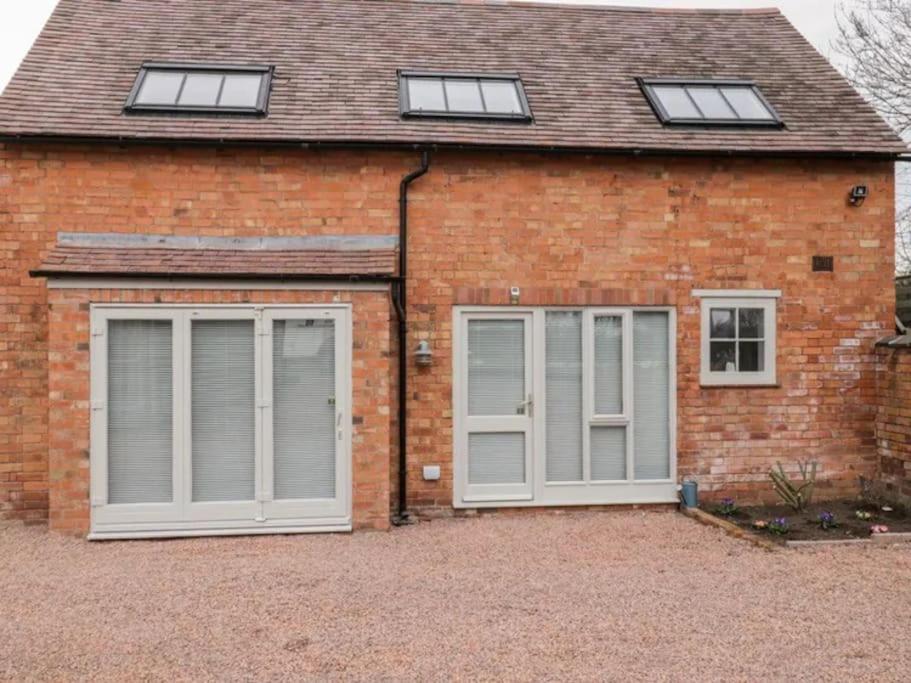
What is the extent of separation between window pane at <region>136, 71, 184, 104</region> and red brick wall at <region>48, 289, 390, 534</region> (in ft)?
8.00

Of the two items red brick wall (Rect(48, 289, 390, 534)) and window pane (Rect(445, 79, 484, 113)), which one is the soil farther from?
window pane (Rect(445, 79, 484, 113))

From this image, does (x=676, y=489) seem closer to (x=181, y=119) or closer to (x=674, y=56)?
(x=674, y=56)

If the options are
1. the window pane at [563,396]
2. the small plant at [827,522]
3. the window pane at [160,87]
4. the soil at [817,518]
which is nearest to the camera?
the soil at [817,518]

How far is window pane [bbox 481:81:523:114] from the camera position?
8.02 m

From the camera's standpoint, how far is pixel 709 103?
8.48 meters

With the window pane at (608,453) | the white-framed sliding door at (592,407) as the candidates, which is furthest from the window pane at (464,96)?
the window pane at (608,453)

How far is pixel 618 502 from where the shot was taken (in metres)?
7.53

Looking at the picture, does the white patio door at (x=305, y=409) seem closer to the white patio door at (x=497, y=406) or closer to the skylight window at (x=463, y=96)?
the white patio door at (x=497, y=406)

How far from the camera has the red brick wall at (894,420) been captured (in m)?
7.44

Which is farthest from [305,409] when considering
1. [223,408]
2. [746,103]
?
[746,103]

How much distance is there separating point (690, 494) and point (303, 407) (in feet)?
13.4

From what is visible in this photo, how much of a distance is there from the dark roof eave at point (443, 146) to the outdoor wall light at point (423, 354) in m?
2.04

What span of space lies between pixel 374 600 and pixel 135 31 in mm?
7757

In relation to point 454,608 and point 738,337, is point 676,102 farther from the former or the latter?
point 454,608
